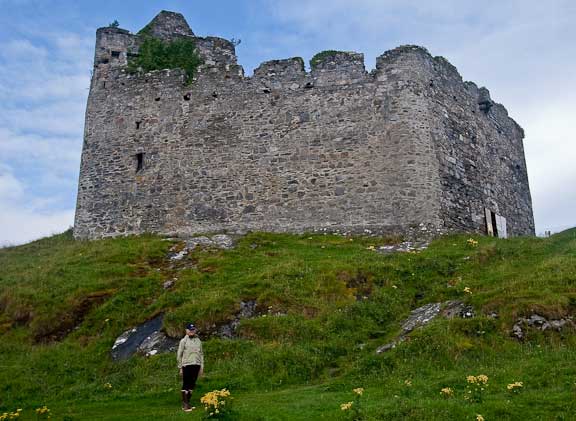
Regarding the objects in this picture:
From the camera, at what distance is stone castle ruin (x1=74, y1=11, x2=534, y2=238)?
26.1m

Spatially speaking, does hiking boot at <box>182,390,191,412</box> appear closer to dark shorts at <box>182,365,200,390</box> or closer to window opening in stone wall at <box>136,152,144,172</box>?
dark shorts at <box>182,365,200,390</box>

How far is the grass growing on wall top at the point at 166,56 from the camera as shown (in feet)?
100.0

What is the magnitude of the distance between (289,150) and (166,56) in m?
8.33

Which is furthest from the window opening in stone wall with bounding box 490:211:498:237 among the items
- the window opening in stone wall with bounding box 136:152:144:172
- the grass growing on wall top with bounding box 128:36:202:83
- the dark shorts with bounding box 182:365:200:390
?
the dark shorts with bounding box 182:365:200:390

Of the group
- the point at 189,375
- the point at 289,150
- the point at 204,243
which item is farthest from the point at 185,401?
the point at 289,150

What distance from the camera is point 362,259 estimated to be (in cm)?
2114

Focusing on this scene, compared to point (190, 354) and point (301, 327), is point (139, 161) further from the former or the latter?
point (190, 354)

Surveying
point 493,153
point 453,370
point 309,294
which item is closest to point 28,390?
point 309,294

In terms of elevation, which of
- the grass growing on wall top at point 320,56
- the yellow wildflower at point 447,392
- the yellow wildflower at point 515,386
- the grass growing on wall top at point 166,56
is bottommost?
the yellow wildflower at point 447,392

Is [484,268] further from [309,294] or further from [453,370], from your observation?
[453,370]

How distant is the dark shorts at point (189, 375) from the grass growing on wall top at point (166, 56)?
20.1 m

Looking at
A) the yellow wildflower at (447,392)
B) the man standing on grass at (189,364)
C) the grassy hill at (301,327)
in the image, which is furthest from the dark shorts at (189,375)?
the yellow wildflower at (447,392)

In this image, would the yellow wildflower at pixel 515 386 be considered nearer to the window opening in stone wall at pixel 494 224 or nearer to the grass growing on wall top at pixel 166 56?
the window opening in stone wall at pixel 494 224

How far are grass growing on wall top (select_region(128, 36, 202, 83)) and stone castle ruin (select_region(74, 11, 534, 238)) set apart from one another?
62cm
